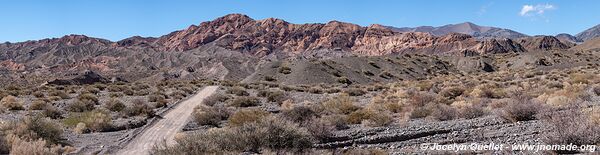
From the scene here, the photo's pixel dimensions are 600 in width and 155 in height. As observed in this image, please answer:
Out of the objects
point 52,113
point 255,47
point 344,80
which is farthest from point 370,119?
point 255,47

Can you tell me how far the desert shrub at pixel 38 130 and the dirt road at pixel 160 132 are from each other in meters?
2.40

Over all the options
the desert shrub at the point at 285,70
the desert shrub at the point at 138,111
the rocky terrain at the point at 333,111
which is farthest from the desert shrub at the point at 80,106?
the desert shrub at the point at 285,70

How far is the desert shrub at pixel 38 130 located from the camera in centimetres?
1599

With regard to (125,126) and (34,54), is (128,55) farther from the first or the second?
(125,126)

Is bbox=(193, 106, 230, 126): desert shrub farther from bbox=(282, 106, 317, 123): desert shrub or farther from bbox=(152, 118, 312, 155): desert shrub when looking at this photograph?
bbox=(152, 118, 312, 155): desert shrub

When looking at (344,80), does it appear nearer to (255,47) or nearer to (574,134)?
(574,134)

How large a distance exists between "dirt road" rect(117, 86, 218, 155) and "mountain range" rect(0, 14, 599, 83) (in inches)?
3930

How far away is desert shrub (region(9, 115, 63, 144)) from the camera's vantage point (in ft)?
52.5

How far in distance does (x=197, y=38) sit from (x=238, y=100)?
534 feet

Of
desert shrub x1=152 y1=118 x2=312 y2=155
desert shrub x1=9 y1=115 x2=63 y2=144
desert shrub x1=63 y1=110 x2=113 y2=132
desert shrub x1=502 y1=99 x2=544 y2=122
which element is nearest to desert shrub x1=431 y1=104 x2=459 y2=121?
desert shrub x1=502 y1=99 x2=544 y2=122

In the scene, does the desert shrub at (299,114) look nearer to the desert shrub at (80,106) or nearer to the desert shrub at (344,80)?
the desert shrub at (80,106)

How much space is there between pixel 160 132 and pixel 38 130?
487 centimetres

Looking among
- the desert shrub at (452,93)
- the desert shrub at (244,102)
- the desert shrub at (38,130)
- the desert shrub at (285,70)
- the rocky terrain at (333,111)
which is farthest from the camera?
the desert shrub at (285,70)

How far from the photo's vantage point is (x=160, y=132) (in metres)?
20.5
